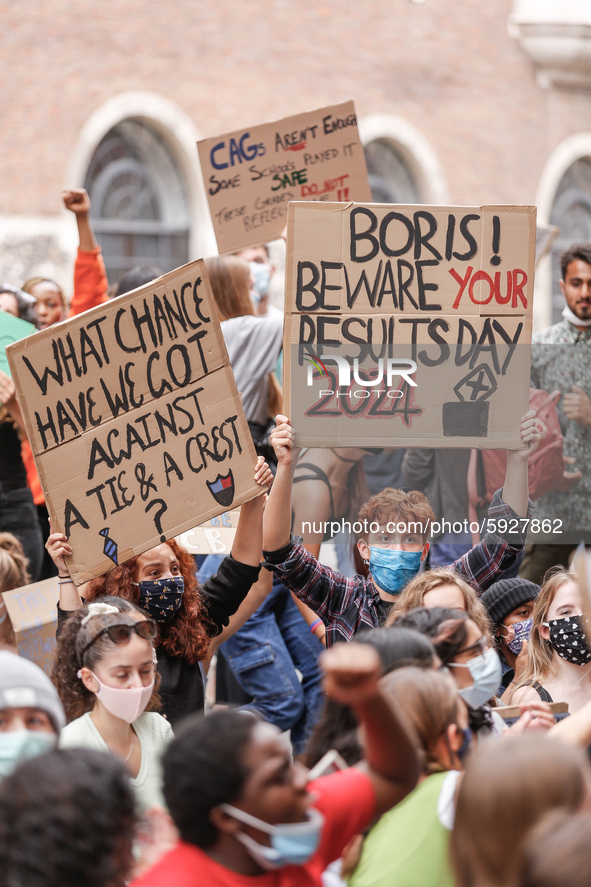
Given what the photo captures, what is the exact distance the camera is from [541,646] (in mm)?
3010

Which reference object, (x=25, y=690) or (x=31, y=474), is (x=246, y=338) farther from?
(x=25, y=690)

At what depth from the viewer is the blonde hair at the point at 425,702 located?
76.7 inches

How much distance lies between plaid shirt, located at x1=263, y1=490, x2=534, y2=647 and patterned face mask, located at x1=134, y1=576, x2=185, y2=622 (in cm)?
27

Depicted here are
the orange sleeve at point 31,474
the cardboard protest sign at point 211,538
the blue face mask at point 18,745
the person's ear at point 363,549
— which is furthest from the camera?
the orange sleeve at point 31,474

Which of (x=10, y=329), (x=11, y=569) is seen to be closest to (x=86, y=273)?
(x=10, y=329)

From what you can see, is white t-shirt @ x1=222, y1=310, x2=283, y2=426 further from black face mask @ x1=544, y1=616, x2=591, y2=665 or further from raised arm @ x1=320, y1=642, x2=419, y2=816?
raised arm @ x1=320, y1=642, x2=419, y2=816

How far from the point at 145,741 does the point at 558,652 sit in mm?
1196

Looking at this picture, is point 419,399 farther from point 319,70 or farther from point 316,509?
point 319,70

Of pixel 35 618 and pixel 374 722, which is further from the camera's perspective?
pixel 35 618

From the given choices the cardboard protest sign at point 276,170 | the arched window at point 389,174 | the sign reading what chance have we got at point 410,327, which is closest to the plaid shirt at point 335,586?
the sign reading what chance have we got at point 410,327

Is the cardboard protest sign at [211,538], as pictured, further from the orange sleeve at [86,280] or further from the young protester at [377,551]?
the orange sleeve at [86,280]

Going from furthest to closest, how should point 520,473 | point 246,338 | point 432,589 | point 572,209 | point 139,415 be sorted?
point 572,209 → point 246,338 → point 520,473 → point 139,415 → point 432,589

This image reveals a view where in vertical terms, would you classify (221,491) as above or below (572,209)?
above

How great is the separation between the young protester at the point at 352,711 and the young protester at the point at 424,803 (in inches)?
3.8
